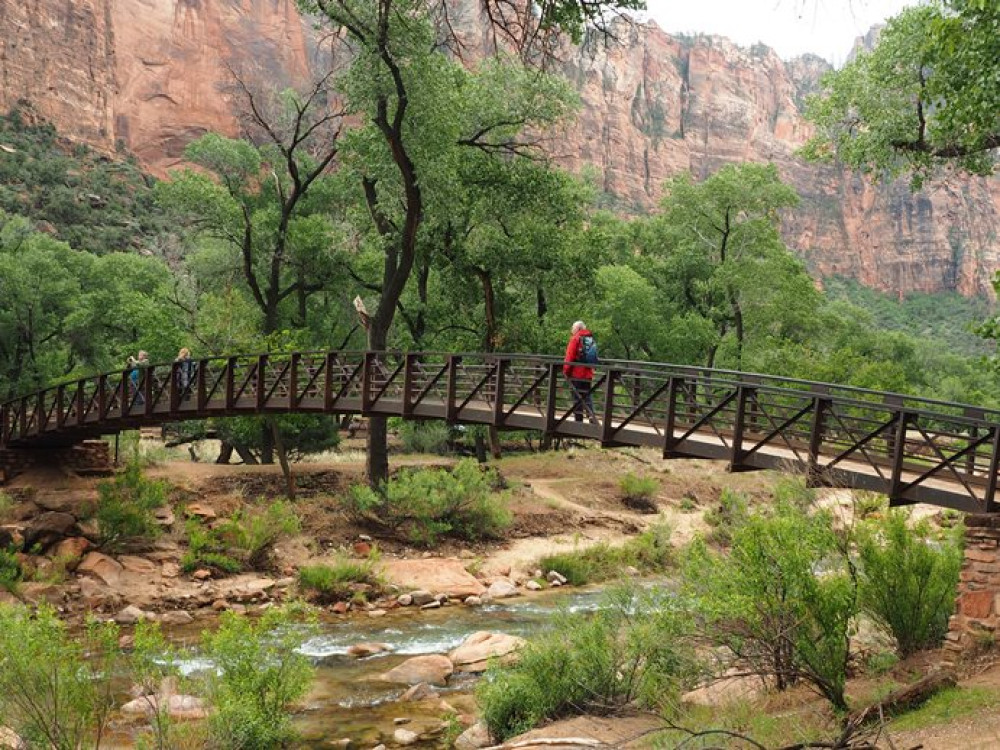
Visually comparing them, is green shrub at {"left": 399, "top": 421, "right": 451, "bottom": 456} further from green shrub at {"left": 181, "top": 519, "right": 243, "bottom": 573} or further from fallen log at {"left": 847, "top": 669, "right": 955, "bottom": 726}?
fallen log at {"left": 847, "top": 669, "right": 955, "bottom": 726}

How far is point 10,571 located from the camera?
1622 centimetres

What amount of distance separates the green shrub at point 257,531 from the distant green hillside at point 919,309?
95379 millimetres

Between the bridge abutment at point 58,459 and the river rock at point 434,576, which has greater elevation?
Answer: the bridge abutment at point 58,459

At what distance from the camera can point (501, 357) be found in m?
14.5

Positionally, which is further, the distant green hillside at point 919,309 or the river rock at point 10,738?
the distant green hillside at point 919,309

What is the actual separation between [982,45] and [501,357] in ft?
26.0

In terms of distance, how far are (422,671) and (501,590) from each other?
5.87 m

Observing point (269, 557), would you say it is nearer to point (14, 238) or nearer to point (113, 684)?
point (113, 684)

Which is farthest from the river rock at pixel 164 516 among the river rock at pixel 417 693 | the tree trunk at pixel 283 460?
the river rock at pixel 417 693

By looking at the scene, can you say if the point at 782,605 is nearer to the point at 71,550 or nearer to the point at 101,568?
the point at 101,568

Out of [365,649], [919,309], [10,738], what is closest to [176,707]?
[10,738]

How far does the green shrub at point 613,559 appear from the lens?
19969 millimetres

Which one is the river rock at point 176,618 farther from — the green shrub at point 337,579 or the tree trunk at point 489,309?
the tree trunk at point 489,309

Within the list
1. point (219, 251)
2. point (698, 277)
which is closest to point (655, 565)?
point (219, 251)
